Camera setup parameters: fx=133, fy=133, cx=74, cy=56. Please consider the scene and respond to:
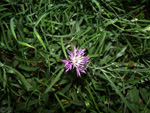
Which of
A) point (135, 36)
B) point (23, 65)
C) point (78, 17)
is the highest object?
point (78, 17)

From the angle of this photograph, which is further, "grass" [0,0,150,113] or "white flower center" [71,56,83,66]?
"grass" [0,0,150,113]

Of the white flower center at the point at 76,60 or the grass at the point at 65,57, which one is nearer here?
the white flower center at the point at 76,60

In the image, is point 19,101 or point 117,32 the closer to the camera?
point 19,101

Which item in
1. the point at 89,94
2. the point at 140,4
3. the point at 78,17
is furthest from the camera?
the point at 140,4

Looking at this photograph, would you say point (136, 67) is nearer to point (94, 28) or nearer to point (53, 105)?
point (94, 28)

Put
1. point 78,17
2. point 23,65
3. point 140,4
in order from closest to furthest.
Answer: point 23,65
point 78,17
point 140,4

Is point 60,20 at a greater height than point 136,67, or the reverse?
point 60,20

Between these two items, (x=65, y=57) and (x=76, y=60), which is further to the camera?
(x=65, y=57)

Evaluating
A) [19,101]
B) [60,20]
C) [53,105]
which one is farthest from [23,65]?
[60,20]
